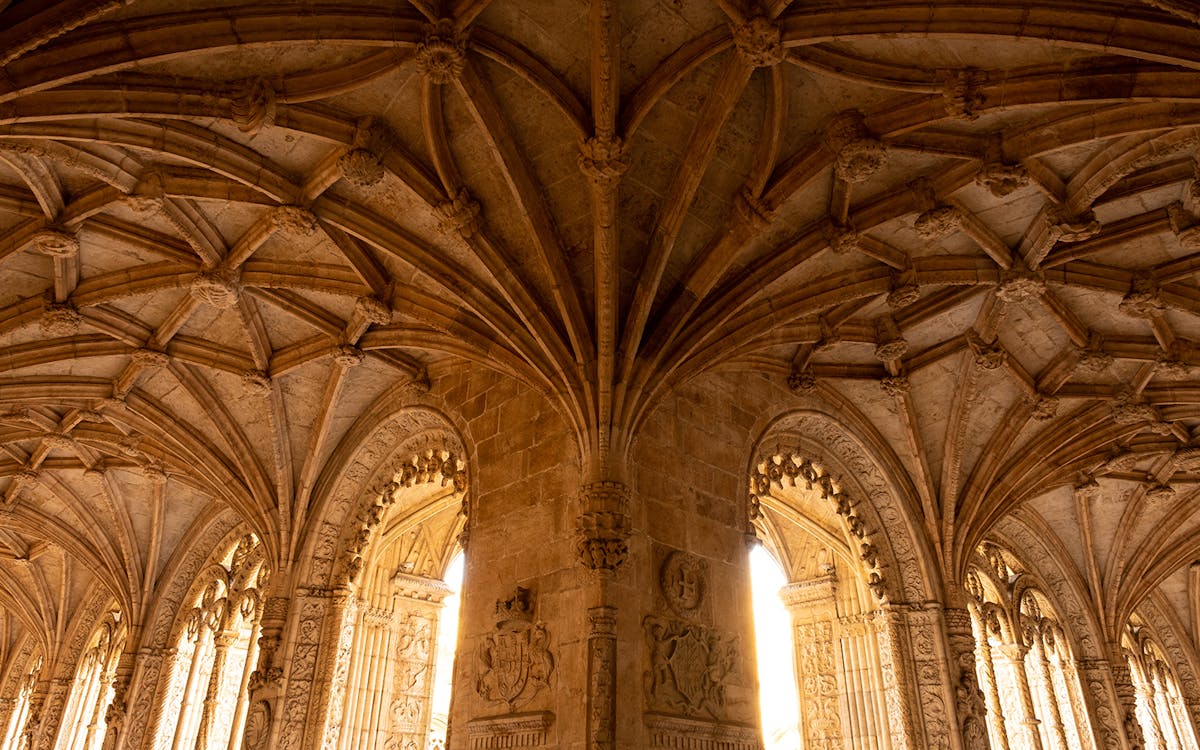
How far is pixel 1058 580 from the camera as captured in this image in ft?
46.7

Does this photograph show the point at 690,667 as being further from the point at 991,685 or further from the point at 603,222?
the point at 991,685

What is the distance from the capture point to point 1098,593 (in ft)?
46.5

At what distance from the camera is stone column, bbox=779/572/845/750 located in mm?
12492

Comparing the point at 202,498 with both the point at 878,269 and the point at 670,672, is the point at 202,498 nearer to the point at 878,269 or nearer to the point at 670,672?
the point at 670,672

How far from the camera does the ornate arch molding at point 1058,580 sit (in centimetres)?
1391

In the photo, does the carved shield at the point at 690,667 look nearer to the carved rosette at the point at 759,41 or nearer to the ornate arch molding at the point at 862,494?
the ornate arch molding at the point at 862,494

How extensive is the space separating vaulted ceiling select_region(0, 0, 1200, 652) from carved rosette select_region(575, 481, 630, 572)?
49 centimetres

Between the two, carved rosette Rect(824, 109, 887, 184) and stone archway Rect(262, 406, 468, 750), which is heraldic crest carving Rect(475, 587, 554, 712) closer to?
stone archway Rect(262, 406, 468, 750)

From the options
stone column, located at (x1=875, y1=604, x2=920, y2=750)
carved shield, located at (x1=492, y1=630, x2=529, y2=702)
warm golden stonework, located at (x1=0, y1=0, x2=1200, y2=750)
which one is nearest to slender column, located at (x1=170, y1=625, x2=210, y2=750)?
warm golden stonework, located at (x1=0, y1=0, x2=1200, y2=750)

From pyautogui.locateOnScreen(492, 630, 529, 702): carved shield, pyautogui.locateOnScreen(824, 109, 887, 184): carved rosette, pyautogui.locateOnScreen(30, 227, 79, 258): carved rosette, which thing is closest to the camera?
pyautogui.locateOnScreen(824, 109, 887, 184): carved rosette

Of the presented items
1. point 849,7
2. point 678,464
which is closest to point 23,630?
point 678,464

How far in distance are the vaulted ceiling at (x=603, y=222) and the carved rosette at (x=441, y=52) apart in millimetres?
25

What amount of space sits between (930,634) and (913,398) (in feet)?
9.38

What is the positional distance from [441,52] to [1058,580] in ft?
43.4
